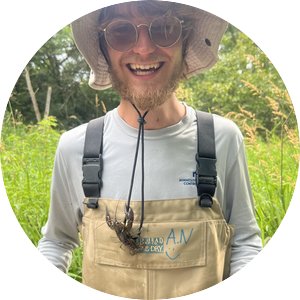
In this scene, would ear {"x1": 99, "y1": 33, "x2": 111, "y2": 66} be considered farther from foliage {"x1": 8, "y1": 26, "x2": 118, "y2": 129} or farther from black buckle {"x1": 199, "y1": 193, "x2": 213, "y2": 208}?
black buckle {"x1": 199, "y1": 193, "x2": 213, "y2": 208}

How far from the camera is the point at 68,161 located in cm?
98

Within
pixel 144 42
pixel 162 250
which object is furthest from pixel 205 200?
pixel 144 42

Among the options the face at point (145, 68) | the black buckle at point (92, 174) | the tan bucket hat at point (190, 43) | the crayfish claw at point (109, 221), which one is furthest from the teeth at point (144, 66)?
the crayfish claw at point (109, 221)

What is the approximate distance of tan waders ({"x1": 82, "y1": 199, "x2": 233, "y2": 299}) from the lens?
912mm

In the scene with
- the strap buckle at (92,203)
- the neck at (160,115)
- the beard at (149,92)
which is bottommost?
the strap buckle at (92,203)

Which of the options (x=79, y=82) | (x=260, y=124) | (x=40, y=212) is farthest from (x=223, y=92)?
(x=40, y=212)

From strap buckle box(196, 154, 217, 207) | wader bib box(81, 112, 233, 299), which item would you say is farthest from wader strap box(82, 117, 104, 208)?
strap buckle box(196, 154, 217, 207)

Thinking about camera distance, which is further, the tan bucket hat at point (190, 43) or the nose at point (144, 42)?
the tan bucket hat at point (190, 43)

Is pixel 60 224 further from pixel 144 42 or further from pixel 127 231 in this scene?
pixel 144 42

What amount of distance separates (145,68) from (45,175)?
405 mm

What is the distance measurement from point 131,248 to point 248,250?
0.31 m

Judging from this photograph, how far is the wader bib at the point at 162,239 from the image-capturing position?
91 centimetres

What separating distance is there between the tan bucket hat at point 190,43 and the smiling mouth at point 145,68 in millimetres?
104

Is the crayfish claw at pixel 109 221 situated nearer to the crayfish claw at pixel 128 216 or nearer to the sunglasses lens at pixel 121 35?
the crayfish claw at pixel 128 216
